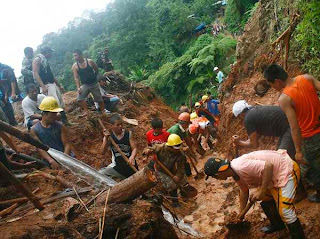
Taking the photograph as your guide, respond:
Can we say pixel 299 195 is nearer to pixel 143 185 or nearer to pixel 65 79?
pixel 143 185

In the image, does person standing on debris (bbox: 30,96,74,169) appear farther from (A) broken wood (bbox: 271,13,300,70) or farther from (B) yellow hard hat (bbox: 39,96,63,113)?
(A) broken wood (bbox: 271,13,300,70)

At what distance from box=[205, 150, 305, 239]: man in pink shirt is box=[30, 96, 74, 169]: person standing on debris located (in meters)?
3.00

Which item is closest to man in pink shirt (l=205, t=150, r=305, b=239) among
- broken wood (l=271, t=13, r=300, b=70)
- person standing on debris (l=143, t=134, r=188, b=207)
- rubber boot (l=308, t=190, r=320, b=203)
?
rubber boot (l=308, t=190, r=320, b=203)

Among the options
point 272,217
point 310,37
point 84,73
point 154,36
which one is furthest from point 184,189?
point 154,36

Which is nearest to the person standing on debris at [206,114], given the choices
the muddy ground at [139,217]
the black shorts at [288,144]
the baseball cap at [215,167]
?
the muddy ground at [139,217]

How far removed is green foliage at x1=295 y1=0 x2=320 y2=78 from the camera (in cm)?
432

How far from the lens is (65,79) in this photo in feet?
91.4

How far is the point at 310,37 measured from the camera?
4.78 metres

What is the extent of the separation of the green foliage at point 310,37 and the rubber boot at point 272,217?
269 cm

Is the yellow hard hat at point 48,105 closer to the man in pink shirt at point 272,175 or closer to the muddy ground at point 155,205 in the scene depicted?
the muddy ground at point 155,205

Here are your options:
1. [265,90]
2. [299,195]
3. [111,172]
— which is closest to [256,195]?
→ [299,195]

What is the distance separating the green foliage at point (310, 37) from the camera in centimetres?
432

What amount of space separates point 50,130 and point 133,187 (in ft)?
8.41

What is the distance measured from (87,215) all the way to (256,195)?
6.49 feet
